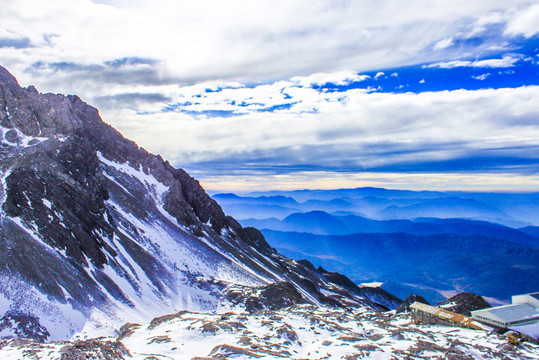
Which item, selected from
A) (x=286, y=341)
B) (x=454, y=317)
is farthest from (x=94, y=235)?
(x=454, y=317)

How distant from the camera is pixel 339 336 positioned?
54.4 m

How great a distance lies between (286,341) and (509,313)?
50.2 m

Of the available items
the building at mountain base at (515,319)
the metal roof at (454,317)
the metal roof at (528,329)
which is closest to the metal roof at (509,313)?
the building at mountain base at (515,319)

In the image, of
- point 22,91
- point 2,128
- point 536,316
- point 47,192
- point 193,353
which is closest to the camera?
point 193,353

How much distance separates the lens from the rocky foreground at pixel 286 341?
41.5 m

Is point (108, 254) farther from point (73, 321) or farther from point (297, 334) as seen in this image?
point (297, 334)

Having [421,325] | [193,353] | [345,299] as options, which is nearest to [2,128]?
[193,353]

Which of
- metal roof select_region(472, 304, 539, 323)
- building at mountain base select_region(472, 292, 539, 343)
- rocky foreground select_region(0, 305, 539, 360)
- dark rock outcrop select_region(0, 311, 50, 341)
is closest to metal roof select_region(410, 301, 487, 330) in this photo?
rocky foreground select_region(0, 305, 539, 360)

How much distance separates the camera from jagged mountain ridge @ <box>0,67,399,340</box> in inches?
2832

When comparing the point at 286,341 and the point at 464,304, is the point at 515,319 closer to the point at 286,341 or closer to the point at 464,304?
the point at 464,304

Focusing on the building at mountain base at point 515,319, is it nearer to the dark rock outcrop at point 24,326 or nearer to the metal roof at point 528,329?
the metal roof at point 528,329

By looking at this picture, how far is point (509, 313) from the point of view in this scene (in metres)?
68.4

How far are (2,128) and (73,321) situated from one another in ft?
254

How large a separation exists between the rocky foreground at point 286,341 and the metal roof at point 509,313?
10814 mm
